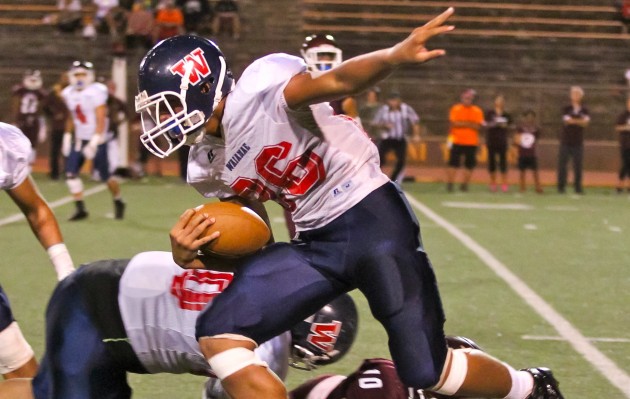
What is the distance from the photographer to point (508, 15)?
69.9 feet

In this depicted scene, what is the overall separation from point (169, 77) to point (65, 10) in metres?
18.6

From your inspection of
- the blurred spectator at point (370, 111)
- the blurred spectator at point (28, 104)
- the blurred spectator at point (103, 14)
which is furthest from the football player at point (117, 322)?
the blurred spectator at point (103, 14)

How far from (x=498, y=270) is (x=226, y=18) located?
1352cm

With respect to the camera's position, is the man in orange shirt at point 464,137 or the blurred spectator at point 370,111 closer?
the man in orange shirt at point 464,137

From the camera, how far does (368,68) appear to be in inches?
118

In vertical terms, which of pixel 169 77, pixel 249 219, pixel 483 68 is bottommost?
pixel 483 68

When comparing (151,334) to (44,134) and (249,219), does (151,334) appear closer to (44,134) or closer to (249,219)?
(249,219)

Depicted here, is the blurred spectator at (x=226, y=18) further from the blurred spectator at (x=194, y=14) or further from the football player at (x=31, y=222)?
the football player at (x=31, y=222)

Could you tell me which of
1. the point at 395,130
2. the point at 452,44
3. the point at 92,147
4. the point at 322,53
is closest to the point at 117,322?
the point at 322,53

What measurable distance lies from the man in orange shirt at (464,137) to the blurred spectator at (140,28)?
20.9 feet

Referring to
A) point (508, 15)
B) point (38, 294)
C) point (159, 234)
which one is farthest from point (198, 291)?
point (508, 15)

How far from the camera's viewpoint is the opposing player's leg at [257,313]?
10.2 feet

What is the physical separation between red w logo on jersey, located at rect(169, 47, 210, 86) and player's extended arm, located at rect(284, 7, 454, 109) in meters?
0.34

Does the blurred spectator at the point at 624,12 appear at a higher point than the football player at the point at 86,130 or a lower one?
higher
